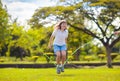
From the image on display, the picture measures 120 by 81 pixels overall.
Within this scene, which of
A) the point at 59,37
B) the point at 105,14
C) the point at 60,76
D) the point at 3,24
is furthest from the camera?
the point at 3,24

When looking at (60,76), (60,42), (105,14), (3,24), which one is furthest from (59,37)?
(3,24)

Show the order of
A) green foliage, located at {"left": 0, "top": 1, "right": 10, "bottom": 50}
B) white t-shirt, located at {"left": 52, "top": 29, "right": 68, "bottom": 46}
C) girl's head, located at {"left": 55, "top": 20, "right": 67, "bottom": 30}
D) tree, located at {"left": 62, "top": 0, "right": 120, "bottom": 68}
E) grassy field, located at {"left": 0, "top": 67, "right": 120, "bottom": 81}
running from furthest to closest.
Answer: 1. green foliage, located at {"left": 0, "top": 1, "right": 10, "bottom": 50}
2. tree, located at {"left": 62, "top": 0, "right": 120, "bottom": 68}
3. white t-shirt, located at {"left": 52, "top": 29, "right": 68, "bottom": 46}
4. girl's head, located at {"left": 55, "top": 20, "right": 67, "bottom": 30}
5. grassy field, located at {"left": 0, "top": 67, "right": 120, "bottom": 81}

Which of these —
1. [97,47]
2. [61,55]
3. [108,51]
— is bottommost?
[97,47]

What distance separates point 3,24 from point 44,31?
10.8 meters

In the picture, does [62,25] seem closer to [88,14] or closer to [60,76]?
[60,76]

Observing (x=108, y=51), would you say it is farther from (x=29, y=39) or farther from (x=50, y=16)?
(x=29, y=39)

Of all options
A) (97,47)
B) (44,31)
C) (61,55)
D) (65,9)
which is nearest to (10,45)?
(97,47)

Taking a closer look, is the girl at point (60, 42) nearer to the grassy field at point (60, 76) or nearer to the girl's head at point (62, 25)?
the girl's head at point (62, 25)

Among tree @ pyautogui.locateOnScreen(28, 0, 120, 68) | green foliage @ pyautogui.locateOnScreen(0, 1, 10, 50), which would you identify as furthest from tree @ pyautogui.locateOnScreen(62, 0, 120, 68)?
green foliage @ pyautogui.locateOnScreen(0, 1, 10, 50)

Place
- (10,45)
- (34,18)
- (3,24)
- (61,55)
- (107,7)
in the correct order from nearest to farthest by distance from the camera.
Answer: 1. (61,55)
2. (107,7)
3. (34,18)
4. (3,24)
5. (10,45)

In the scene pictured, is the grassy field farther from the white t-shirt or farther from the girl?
the white t-shirt

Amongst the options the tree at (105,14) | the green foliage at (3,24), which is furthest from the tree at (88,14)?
the green foliage at (3,24)

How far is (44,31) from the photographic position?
30.5 meters

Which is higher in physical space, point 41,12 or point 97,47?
point 41,12
